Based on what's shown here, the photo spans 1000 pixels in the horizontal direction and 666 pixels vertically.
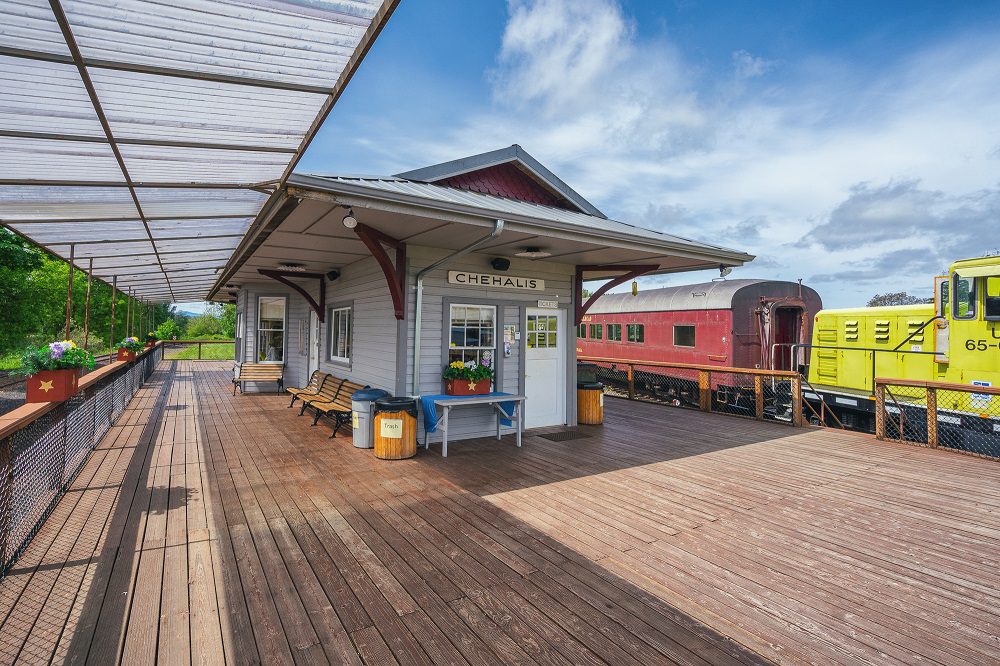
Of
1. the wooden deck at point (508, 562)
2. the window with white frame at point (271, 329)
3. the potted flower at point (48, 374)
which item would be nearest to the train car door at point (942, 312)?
the wooden deck at point (508, 562)

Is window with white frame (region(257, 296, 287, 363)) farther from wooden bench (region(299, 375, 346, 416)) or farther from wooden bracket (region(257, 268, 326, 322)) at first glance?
wooden bench (region(299, 375, 346, 416))

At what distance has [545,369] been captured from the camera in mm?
6973

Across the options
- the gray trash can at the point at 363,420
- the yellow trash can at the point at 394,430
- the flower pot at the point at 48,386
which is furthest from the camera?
the gray trash can at the point at 363,420

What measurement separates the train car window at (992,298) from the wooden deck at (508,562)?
5.55 ft

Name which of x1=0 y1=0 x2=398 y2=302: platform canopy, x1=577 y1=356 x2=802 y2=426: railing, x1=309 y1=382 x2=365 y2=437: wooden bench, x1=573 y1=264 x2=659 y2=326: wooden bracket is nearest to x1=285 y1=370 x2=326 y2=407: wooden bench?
x1=309 y1=382 x2=365 y2=437: wooden bench

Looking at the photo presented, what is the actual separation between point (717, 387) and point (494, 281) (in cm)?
556

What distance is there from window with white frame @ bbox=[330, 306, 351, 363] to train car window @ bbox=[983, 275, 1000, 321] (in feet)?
27.5

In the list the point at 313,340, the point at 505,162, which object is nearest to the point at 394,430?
the point at 505,162

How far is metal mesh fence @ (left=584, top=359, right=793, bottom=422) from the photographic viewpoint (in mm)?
8156

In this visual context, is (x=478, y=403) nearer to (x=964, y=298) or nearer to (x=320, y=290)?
(x=320, y=290)

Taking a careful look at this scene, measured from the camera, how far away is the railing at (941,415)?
5.45m

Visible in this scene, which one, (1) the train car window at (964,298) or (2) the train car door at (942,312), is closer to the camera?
(1) the train car window at (964,298)

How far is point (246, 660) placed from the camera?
1.96 metres

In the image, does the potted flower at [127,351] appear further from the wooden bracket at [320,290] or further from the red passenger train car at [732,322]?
the red passenger train car at [732,322]
